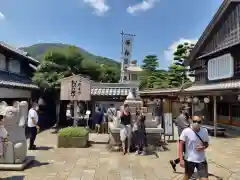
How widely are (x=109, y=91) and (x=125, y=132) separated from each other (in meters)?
7.72

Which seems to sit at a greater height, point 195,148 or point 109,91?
point 109,91

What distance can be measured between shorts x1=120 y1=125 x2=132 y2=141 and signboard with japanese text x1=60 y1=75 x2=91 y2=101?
3.93m

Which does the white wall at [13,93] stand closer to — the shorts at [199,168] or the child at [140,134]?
the child at [140,134]

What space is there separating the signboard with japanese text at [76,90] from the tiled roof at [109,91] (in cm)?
386

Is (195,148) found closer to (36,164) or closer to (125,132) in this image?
(125,132)

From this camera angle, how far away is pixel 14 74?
54.4 feet

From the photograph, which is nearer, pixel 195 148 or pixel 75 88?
pixel 195 148

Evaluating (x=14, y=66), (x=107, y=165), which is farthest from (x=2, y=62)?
(x=107, y=165)

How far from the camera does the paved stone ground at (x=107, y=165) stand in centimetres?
679

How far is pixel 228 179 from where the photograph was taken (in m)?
6.67

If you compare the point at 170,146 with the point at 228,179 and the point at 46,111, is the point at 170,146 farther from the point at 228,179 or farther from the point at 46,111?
the point at 46,111

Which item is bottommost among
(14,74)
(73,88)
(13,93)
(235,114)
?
(235,114)

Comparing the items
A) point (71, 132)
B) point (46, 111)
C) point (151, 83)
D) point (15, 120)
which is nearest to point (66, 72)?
point (46, 111)

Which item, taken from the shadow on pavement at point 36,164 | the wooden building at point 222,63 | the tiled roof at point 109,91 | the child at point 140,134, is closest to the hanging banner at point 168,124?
the child at point 140,134
